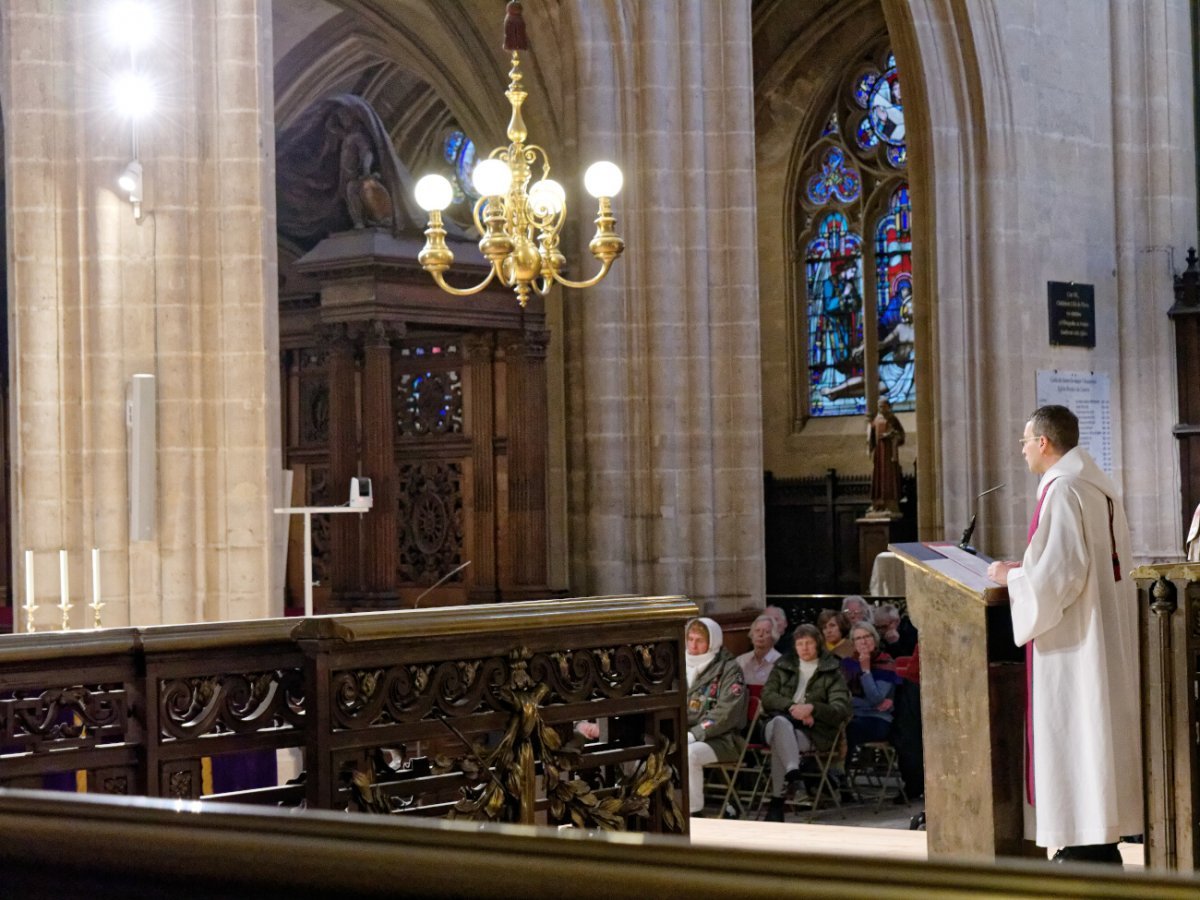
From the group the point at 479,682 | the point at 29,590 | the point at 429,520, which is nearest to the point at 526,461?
the point at 429,520

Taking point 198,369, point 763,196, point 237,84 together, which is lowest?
point 198,369

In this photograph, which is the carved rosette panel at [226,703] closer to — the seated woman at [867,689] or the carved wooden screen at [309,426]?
the seated woman at [867,689]

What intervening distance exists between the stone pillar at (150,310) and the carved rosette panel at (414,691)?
4.11 m

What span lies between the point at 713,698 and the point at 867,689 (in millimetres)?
1159

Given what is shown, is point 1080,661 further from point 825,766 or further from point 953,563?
point 825,766

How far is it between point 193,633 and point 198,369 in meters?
4.48

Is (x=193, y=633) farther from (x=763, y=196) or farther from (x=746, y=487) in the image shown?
(x=763, y=196)

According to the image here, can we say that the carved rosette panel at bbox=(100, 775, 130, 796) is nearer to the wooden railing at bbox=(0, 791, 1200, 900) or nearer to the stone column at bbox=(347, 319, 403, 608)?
the wooden railing at bbox=(0, 791, 1200, 900)

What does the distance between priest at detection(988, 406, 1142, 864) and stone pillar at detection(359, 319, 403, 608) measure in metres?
7.58

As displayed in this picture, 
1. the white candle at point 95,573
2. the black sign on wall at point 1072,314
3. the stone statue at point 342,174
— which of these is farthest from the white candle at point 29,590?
the black sign on wall at point 1072,314

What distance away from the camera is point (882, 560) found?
50.0ft

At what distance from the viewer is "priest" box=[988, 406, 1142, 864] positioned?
16.8 feet

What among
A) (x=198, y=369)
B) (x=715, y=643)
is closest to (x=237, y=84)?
(x=198, y=369)

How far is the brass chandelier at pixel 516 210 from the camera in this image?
9.22 metres
